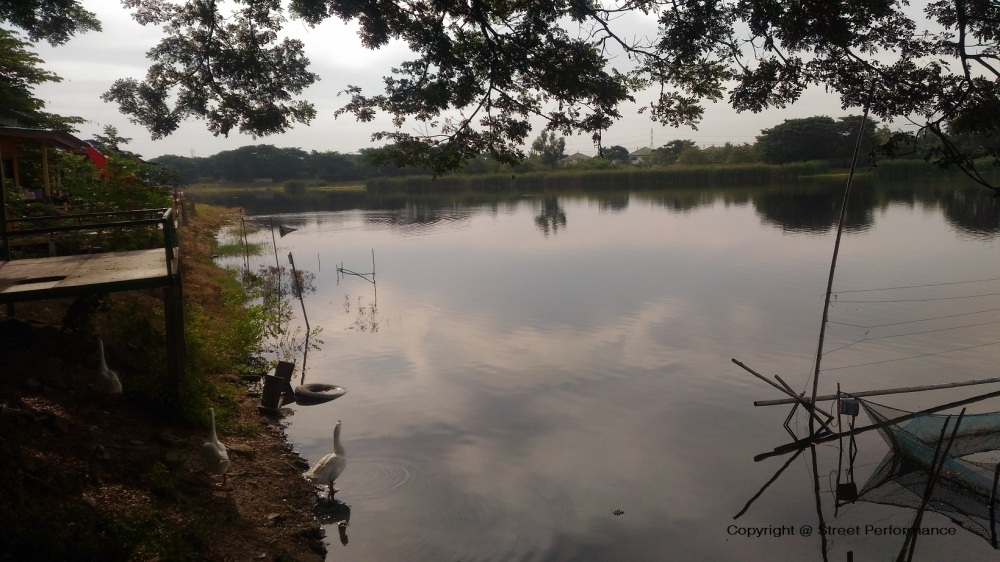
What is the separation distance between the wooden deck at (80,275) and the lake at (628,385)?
3.65 m

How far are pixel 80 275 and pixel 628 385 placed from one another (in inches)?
381

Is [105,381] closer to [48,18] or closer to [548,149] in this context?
[48,18]

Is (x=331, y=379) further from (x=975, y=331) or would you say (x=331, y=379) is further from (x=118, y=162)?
(x=975, y=331)

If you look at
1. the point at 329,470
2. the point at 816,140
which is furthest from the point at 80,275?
the point at 816,140

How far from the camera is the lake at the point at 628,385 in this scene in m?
8.88

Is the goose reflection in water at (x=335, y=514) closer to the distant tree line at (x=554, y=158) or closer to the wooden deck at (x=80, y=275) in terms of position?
the wooden deck at (x=80, y=275)

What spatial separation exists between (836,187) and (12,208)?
207ft

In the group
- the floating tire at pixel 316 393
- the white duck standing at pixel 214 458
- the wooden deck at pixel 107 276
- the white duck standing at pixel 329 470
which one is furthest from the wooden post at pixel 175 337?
the floating tire at pixel 316 393

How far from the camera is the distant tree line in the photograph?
245 ft

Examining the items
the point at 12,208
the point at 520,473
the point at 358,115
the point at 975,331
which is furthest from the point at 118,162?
the point at 975,331

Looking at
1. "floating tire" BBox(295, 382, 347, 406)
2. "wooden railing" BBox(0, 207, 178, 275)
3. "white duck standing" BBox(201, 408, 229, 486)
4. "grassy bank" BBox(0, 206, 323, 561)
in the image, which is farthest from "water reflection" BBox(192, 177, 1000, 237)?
"white duck standing" BBox(201, 408, 229, 486)

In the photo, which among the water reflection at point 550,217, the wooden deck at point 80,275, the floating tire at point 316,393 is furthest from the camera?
the water reflection at point 550,217

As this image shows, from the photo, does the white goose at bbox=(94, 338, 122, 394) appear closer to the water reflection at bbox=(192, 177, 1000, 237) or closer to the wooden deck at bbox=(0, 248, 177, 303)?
the wooden deck at bbox=(0, 248, 177, 303)

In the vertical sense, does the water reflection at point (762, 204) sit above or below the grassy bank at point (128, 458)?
above
